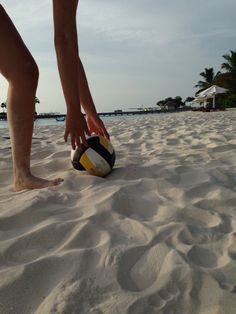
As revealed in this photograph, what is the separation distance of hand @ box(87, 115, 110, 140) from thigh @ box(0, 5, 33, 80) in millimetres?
857

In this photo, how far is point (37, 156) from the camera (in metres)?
3.97

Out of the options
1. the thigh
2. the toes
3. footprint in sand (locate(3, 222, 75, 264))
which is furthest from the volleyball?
footprint in sand (locate(3, 222, 75, 264))

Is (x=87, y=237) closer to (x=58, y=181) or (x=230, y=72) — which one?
(x=58, y=181)

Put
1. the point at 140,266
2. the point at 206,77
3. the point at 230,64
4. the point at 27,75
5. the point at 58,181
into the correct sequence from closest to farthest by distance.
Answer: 1. the point at 140,266
2. the point at 27,75
3. the point at 58,181
4. the point at 230,64
5. the point at 206,77

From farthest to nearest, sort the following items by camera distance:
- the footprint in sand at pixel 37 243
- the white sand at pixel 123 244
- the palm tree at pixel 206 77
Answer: the palm tree at pixel 206 77 → the footprint in sand at pixel 37 243 → the white sand at pixel 123 244

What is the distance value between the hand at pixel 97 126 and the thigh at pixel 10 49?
0.86 metres

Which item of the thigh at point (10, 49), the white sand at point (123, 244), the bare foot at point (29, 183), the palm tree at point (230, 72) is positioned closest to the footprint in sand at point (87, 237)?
the white sand at point (123, 244)

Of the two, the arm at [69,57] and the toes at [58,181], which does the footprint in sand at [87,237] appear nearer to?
the arm at [69,57]

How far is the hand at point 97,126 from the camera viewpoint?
10.4 feet

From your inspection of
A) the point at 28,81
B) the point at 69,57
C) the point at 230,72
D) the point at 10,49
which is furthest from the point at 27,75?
the point at 230,72

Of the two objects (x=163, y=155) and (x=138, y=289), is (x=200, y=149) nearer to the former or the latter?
(x=163, y=155)

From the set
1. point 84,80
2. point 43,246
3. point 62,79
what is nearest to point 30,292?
point 43,246

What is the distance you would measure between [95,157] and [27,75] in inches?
31.6

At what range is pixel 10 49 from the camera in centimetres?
243
